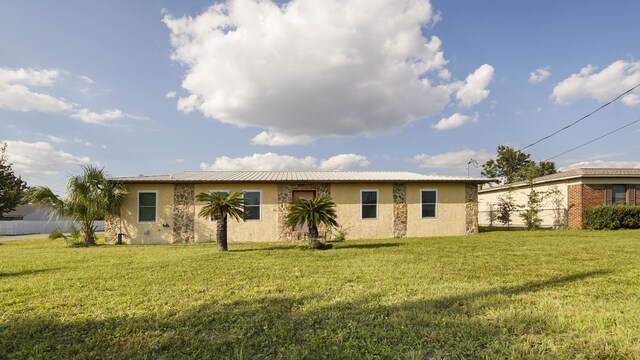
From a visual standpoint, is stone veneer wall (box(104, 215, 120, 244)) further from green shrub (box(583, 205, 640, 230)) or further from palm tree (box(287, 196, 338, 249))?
green shrub (box(583, 205, 640, 230))

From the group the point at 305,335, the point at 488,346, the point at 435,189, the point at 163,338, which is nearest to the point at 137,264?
the point at 163,338

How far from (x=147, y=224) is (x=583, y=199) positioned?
70.8 feet

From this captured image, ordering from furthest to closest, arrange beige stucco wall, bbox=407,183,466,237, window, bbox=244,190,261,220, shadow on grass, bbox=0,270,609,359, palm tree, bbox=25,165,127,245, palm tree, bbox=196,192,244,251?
beige stucco wall, bbox=407,183,466,237, window, bbox=244,190,261,220, palm tree, bbox=25,165,127,245, palm tree, bbox=196,192,244,251, shadow on grass, bbox=0,270,609,359

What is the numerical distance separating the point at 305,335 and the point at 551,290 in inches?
157

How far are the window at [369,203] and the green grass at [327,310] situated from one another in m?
7.48

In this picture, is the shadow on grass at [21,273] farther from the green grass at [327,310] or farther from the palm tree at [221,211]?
the palm tree at [221,211]

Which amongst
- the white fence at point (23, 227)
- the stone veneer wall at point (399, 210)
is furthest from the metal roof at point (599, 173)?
the white fence at point (23, 227)

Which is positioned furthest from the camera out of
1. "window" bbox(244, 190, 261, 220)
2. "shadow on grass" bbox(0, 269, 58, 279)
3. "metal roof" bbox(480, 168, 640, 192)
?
"metal roof" bbox(480, 168, 640, 192)

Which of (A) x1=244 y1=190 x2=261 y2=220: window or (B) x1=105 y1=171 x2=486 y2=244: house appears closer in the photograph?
(B) x1=105 y1=171 x2=486 y2=244: house

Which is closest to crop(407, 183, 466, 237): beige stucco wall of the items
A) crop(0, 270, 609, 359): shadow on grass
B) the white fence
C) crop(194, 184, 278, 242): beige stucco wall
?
crop(194, 184, 278, 242): beige stucco wall

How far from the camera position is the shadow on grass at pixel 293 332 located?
3.05 m

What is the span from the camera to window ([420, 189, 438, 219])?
15383 millimetres

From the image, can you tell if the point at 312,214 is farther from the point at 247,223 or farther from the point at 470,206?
the point at 470,206

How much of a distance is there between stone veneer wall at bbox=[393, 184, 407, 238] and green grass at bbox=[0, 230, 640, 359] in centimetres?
762
